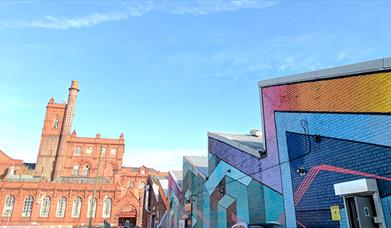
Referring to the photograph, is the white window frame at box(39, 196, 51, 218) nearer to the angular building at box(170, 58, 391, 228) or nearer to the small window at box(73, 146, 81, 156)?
the small window at box(73, 146, 81, 156)

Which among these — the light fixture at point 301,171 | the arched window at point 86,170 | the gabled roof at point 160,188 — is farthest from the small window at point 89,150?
the light fixture at point 301,171

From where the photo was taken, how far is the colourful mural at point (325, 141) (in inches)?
326

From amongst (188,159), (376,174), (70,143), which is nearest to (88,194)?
(70,143)

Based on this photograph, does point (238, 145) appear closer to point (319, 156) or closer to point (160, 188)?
point (319, 156)

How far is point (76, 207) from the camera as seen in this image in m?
56.2

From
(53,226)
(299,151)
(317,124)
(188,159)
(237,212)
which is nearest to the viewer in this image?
(317,124)

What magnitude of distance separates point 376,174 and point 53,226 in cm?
5841

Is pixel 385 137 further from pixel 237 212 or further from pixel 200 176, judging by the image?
pixel 200 176

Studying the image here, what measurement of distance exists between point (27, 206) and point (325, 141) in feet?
195

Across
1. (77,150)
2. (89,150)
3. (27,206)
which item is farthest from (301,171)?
(77,150)

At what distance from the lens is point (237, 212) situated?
14.9 metres

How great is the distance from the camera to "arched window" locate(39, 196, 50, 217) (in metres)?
54.2

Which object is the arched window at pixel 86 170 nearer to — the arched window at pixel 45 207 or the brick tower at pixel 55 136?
the brick tower at pixel 55 136

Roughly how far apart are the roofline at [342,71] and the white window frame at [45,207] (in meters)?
56.0
